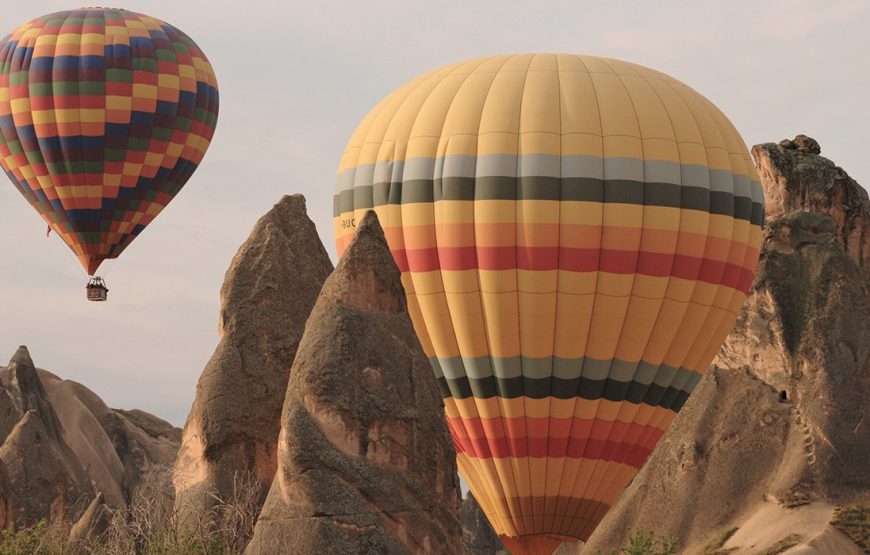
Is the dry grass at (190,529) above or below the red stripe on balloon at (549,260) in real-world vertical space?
below

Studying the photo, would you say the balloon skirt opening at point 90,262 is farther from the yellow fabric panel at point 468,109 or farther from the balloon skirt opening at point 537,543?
the balloon skirt opening at point 537,543

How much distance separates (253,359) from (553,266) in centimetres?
579

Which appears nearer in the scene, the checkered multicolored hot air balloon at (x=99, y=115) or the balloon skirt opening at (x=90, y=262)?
the checkered multicolored hot air balloon at (x=99, y=115)

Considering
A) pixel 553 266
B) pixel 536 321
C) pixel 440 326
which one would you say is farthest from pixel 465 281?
pixel 553 266

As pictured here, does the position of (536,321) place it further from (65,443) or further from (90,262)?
(65,443)

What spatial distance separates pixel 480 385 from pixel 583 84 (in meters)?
5.97

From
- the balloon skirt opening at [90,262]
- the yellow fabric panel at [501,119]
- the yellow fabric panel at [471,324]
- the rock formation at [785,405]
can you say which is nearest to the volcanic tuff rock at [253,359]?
the yellow fabric panel at [471,324]

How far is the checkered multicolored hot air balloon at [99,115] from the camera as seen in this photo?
161 feet

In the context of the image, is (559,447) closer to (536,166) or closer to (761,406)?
(536,166)

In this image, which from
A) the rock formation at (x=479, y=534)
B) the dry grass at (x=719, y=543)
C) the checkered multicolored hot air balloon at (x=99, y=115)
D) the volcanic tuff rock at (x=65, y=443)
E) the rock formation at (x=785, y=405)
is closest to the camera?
the volcanic tuff rock at (x=65, y=443)

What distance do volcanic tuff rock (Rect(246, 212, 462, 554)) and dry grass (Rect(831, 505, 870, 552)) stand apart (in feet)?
151

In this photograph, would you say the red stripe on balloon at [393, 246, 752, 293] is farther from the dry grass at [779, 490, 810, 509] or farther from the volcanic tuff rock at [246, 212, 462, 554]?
the dry grass at [779, 490, 810, 509]

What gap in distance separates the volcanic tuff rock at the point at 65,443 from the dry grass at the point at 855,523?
89.4 ft

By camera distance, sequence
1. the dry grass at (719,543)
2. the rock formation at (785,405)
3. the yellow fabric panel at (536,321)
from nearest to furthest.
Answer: the yellow fabric panel at (536,321) < the dry grass at (719,543) < the rock formation at (785,405)
